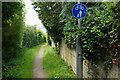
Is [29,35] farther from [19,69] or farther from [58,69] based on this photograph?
[58,69]

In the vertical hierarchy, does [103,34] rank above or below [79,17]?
below

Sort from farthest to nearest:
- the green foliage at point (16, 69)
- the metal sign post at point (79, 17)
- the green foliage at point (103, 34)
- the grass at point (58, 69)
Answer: the grass at point (58, 69), the green foliage at point (16, 69), the metal sign post at point (79, 17), the green foliage at point (103, 34)

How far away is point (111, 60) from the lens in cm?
314

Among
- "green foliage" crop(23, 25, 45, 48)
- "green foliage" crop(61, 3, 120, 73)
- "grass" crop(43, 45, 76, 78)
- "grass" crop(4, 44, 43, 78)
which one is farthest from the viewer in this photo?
"green foliage" crop(23, 25, 45, 48)

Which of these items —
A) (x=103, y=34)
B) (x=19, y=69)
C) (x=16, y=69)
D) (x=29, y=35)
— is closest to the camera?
(x=103, y=34)

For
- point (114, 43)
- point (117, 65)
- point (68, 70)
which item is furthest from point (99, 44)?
point (68, 70)

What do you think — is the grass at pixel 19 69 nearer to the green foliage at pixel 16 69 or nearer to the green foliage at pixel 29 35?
the green foliage at pixel 16 69

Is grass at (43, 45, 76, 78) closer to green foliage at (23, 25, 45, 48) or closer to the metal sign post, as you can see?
the metal sign post

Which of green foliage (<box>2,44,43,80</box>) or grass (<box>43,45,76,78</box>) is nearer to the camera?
green foliage (<box>2,44,43,80</box>)

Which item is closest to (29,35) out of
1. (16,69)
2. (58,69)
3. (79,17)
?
(16,69)

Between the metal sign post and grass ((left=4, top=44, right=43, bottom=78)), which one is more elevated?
the metal sign post

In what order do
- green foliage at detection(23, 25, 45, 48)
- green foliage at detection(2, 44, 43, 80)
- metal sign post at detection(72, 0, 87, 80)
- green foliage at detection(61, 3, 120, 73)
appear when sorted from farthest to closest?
green foliage at detection(23, 25, 45, 48)
green foliage at detection(2, 44, 43, 80)
metal sign post at detection(72, 0, 87, 80)
green foliage at detection(61, 3, 120, 73)

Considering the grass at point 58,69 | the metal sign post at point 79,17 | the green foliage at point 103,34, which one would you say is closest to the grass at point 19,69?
the grass at point 58,69

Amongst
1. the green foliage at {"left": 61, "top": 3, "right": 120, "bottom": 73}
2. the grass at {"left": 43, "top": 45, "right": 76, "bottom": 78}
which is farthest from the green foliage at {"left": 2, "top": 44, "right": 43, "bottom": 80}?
the green foliage at {"left": 61, "top": 3, "right": 120, "bottom": 73}
